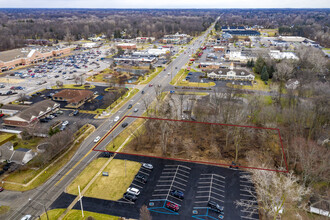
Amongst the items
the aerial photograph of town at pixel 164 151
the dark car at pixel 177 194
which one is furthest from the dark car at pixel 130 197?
the dark car at pixel 177 194

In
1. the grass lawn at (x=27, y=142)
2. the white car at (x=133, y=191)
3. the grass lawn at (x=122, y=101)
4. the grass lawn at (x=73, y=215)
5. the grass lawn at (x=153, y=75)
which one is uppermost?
the grass lawn at (x=153, y=75)

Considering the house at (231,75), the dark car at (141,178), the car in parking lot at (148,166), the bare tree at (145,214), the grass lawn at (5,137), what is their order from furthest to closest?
the house at (231,75) → the grass lawn at (5,137) → the car in parking lot at (148,166) → the dark car at (141,178) → the bare tree at (145,214)

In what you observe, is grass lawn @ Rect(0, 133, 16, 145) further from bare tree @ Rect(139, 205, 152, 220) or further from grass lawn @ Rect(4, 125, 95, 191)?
bare tree @ Rect(139, 205, 152, 220)

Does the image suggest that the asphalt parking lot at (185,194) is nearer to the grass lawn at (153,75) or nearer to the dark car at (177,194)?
the dark car at (177,194)

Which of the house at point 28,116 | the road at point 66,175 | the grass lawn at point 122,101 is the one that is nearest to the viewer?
the road at point 66,175

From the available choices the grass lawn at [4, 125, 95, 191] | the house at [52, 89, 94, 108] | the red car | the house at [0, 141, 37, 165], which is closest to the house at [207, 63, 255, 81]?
the house at [52, 89, 94, 108]

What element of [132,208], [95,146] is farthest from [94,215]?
[95,146]

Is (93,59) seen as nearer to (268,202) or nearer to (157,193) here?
(157,193)
